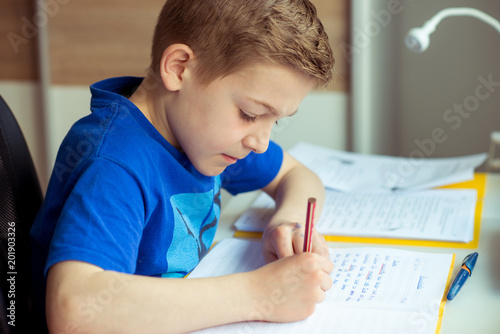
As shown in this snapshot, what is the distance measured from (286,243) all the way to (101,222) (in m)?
0.27

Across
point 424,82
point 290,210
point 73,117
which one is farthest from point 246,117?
point 73,117

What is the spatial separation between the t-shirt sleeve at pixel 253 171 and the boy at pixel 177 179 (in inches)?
5.6

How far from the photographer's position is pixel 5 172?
821mm

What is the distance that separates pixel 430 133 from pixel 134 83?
1115mm

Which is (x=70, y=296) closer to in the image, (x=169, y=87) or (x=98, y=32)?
(x=169, y=87)

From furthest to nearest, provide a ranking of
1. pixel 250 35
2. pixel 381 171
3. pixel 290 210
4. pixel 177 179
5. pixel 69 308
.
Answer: pixel 381 171 → pixel 290 210 → pixel 177 179 → pixel 250 35 → pixel 69 308

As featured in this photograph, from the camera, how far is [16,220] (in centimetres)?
82

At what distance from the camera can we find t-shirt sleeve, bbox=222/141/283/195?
1.05 meters

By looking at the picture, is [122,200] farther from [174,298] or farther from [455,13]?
[455,13]

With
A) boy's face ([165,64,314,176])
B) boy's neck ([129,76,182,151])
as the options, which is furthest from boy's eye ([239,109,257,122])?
boy's neck ([129,76,182,151])

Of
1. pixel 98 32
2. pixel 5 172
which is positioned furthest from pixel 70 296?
pixel 98 32

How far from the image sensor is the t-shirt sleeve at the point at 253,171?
3.43 ft

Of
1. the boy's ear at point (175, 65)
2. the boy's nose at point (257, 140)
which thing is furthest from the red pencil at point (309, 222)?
the boy's ear at point (175, 65)

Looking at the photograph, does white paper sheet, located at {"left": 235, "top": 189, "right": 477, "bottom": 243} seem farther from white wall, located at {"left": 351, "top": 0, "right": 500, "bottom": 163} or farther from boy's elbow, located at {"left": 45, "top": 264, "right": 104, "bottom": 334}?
white wall, located at {"left": 351, "top": 0, "right": 500, "bottom": 163}
